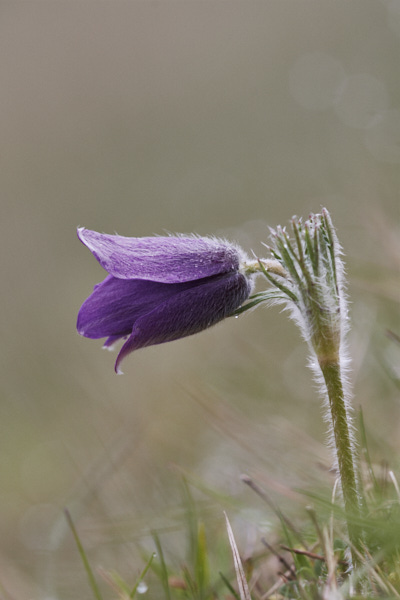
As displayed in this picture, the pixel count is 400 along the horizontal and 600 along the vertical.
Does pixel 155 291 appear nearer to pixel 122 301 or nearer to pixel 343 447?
pixel 122 301

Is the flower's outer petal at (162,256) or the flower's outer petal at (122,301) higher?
the flower's outer petal at (162,256)

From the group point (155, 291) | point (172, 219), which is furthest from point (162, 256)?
point (172, 219)

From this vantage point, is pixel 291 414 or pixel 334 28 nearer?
pixel 291 414

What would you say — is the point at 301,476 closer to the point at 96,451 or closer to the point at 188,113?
the point at 96,451

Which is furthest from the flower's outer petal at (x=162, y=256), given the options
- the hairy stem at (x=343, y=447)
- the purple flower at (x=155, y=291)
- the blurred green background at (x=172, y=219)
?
the blurred green background at (x=172, y=219)

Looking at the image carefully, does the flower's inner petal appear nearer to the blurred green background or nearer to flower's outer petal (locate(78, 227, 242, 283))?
flower's outer petal (locate(78, 227, 242, 283))

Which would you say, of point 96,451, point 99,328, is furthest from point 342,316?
point 96,451

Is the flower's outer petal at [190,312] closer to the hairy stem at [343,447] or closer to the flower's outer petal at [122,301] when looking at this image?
the flower's outer petal at [122,301]
